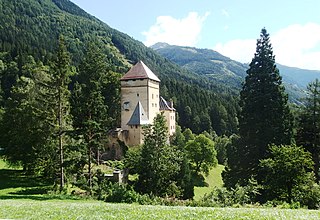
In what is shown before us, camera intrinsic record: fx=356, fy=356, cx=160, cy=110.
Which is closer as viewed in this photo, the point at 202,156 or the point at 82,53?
the point at 202,156

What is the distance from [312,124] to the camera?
1256 inches

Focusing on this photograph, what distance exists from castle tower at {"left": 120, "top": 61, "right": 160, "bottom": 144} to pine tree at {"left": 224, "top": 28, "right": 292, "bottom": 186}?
27349 millimetres

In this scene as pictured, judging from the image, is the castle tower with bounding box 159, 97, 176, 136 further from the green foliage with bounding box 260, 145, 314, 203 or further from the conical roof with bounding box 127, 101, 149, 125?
the green foliage with bounding box 260, 145, 314, 203

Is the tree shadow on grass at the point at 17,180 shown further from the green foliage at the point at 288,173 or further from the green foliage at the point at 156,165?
the green foliage at the point at 288,173

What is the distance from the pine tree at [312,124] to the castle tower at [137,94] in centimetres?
2850

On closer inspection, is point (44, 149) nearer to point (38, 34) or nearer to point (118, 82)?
point (118, 82)

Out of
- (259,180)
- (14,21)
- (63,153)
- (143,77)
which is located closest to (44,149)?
(63,153)

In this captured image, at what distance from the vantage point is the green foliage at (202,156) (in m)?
55.8

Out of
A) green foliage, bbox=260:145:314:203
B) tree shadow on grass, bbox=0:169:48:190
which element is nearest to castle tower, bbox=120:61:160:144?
tree shadow on grass, bbox=0:169:48:190

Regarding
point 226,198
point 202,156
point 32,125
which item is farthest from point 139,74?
point 226,198

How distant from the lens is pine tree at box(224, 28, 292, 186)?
29.4 meters

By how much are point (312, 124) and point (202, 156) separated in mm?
25667

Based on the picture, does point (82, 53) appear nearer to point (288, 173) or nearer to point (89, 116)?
point (89, 116)

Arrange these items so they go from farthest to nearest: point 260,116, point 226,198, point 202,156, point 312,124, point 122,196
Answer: point 202,156, point 312,124, point 260,116, point 122,196, point 226,198
